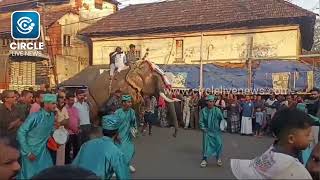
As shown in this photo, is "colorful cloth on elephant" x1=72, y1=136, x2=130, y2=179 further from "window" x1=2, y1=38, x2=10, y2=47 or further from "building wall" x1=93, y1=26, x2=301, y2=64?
"window" x1=2, y1=38, x2=10, y2=47

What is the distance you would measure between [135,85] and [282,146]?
11341 millimetres

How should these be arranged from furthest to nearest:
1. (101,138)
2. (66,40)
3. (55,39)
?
(66,40) < (55,39) < (101,138)

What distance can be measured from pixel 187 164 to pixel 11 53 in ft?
68.4

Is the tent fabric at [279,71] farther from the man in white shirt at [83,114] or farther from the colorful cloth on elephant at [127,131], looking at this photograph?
the colorful cloth on elephant at [127,131]

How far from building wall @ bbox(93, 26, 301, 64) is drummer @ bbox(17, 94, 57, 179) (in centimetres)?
1666

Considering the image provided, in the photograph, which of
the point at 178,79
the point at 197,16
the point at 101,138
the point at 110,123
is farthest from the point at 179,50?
the point at 101,138

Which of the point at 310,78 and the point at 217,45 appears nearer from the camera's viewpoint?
the point at 310,78

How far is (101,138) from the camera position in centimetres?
453

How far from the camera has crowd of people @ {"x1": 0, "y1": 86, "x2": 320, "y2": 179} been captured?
10.2 feet

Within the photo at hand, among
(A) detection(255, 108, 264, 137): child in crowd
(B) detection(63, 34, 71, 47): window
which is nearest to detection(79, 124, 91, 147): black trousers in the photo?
(A) detection(255, 108, 264, 137): child in crowd

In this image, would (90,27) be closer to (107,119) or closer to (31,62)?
(31,62)

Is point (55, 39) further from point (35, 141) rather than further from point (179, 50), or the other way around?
point (35, 141)

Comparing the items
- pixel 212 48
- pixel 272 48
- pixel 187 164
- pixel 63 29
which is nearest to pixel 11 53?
pixel 63 29

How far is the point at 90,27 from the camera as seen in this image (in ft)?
110
